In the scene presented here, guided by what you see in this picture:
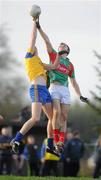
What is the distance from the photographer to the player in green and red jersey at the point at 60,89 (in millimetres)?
19906

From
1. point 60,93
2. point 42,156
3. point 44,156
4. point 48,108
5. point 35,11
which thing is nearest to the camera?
point 35,11

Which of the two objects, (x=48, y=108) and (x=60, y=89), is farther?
(x=60, y=89)

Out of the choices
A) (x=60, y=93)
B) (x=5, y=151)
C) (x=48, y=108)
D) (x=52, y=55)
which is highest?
(x=52, y=55)

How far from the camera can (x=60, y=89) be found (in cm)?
1998

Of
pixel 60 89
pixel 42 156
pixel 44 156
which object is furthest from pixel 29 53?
pixel 42 156

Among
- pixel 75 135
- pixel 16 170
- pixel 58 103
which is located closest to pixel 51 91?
pixel 58 103

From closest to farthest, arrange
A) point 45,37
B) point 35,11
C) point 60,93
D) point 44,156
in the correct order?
point 35,11 → point 45,37 → point 60,93 → point 44,156

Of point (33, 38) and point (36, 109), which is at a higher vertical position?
point (33, 38)

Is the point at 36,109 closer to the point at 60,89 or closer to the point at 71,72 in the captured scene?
the point at 60,89

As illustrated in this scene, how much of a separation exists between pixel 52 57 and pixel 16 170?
1344 cm

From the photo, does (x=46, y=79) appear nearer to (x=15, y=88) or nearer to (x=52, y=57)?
(x=52, y=57)

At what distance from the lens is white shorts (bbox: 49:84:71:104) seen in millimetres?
19922

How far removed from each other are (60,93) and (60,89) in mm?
95

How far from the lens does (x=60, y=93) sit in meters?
20.0
